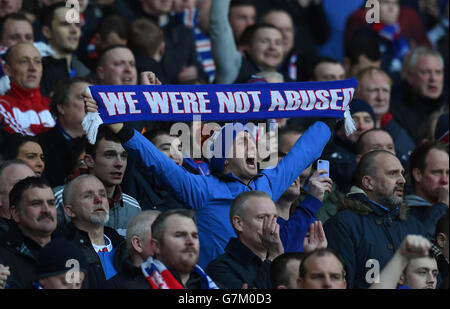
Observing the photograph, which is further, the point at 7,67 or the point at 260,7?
the point at 260,7

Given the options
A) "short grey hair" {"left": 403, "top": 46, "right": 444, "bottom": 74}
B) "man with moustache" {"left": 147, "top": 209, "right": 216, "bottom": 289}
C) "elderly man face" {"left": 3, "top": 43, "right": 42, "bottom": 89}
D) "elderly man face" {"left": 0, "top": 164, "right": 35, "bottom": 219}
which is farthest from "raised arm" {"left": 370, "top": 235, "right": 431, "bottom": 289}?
"short grey hair" {"left": 403, "top": 46, "right": 444, "bottom": 74}

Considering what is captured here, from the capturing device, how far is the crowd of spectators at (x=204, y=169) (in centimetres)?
791

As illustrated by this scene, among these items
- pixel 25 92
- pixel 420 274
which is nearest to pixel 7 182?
pixel 25 92

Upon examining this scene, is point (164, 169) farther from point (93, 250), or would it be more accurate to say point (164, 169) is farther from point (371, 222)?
point (371, 222)

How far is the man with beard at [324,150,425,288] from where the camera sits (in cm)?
886

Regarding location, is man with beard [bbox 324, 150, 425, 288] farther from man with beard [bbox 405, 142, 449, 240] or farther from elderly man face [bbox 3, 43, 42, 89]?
elderly man face [bbox 3, 43, 42, 89]

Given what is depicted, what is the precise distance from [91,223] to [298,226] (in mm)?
1507

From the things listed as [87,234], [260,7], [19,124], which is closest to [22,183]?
[87,234]

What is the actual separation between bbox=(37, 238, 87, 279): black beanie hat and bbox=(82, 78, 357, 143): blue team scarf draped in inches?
39.1

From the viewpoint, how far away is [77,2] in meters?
11.5

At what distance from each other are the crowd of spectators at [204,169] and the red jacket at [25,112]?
2 cm

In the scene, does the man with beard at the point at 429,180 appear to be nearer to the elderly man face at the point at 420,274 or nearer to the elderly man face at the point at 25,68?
the elderly man face at the point at 420,274
